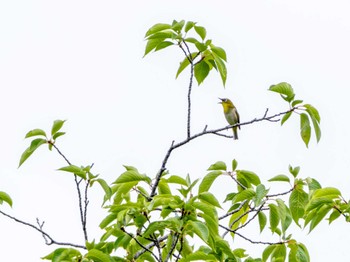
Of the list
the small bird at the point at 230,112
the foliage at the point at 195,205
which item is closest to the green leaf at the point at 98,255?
the foliage at the point at 195,205

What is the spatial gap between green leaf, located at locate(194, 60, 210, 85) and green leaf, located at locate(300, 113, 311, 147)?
32.7 inches

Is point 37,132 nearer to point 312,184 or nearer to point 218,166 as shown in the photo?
point 218,166

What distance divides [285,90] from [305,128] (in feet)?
1.08

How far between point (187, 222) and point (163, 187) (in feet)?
3.39

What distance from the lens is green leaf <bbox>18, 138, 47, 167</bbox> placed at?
5.31 m

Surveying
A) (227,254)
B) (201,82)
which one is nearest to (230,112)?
(201,82)

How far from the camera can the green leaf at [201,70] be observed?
5.68 meters

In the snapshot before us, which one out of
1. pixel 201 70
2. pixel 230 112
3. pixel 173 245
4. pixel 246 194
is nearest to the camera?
pixel 173 245

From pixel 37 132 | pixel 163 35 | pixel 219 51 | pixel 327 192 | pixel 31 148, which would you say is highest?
pixel 163 35

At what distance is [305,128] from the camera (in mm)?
5453

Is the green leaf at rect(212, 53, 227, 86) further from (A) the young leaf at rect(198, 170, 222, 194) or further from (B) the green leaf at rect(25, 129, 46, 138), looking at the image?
(B) the green leaf at rect(25, 129, 46, 138)

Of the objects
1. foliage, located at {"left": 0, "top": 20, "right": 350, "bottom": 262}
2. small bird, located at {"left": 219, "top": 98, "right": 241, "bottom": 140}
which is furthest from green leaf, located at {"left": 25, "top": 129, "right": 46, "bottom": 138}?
small bird, located at {"left": 219, "top": 98, "right": 241, "bottom": 140}

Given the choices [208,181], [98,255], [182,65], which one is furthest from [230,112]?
[98,255]

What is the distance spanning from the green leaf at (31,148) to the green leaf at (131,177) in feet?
2.45
